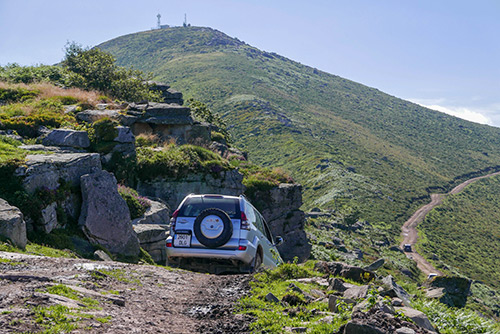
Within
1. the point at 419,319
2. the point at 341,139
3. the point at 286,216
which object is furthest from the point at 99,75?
the point at 341,139

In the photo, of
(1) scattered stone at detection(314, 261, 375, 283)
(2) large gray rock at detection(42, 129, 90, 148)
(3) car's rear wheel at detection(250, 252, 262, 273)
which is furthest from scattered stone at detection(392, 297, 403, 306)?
(2) large gray rock at detection(42, 129, 90, 148)

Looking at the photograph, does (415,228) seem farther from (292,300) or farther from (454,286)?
(292,300)

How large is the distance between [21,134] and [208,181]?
31.6 feet

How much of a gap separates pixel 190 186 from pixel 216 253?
13.0 m

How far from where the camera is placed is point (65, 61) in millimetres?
39219

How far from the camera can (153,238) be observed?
15.3 metres

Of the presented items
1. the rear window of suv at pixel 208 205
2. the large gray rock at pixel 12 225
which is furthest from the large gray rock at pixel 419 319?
the large gray rock at pixel 12 225

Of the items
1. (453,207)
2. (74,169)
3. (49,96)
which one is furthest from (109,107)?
(453,207)

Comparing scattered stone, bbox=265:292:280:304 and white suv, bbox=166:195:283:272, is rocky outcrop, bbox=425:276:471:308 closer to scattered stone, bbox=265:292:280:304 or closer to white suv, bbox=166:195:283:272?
white suv, bbox=166:195:283:272

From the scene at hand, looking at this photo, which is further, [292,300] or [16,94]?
[16,94]

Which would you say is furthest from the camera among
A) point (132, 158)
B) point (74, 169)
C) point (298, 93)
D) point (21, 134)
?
point (298, 93)

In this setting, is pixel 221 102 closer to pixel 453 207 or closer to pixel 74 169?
pixel 453 207

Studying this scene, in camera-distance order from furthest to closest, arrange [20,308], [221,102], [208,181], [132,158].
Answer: [221,102] < [208,181] < [132,158] < [20,308]

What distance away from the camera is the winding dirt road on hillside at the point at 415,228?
230 ft
